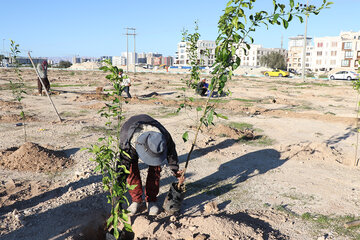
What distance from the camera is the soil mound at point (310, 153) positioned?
6770 mm

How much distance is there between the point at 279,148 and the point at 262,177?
186 centimetres

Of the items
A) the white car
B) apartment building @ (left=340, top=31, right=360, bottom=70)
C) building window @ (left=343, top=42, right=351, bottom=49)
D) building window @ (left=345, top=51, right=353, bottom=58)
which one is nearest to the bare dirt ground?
the white car

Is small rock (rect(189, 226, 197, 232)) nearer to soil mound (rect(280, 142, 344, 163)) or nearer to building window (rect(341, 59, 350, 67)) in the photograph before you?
soil mound (rect(280, 142, 344, 163))

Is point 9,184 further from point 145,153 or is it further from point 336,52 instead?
point 336,52

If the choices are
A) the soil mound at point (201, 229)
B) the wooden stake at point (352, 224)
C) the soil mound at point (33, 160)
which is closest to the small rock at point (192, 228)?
the soil mound at point (201, 229)

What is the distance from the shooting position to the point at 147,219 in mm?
3930

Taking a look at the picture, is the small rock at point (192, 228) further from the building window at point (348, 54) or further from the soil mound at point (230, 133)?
the building window at point (348, 54)

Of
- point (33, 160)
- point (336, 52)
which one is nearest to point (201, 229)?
point (33, 160)

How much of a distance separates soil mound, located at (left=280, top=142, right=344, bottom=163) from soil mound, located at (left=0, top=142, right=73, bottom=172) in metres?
4.77

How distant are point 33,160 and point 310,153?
19.3 ft

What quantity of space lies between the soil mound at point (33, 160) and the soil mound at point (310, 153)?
15.6ft

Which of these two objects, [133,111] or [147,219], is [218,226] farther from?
[133,111]

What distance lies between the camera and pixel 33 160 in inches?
238

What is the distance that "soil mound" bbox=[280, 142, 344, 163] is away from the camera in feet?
22.2
